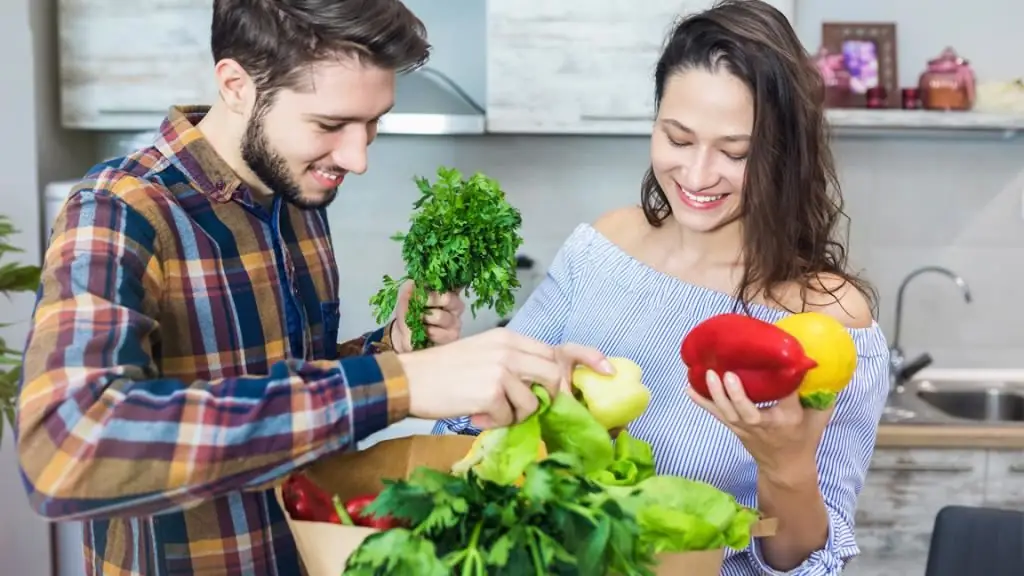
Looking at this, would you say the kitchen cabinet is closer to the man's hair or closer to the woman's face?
the woman's face

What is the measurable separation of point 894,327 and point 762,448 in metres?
2.09

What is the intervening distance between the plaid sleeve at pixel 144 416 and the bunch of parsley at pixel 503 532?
0.11 m

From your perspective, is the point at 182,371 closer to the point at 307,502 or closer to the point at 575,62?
the point at 307,502

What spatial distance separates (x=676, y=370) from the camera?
142 cm

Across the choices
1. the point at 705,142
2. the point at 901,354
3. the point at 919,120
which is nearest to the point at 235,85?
the point at 705,142

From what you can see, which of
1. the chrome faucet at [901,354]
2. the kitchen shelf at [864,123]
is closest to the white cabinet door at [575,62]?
the kitchen shelf at [864,123]

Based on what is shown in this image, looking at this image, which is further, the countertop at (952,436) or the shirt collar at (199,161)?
the countertop at (952,436)

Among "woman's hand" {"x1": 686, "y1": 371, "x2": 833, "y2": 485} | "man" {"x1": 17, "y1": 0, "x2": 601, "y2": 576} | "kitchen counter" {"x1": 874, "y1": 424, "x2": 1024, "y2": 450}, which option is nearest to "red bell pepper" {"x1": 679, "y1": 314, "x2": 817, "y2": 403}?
"woman's hand" {"x1": 686, "y1": 371, "x2": 833, "y2": 485}

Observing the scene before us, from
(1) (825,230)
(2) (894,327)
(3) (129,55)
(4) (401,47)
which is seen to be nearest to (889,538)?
(2) (894,327)

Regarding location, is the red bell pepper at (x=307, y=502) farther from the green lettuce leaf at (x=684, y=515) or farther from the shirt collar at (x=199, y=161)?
the shirt collar at (x=199, y=161)

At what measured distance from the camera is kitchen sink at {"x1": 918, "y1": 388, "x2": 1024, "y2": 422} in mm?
2900

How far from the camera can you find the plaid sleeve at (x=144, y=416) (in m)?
0.84

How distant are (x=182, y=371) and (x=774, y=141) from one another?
2.57 ft

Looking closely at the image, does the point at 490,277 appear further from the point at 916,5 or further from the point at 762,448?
the point at 916,5
